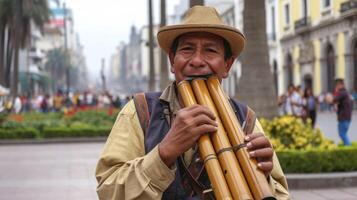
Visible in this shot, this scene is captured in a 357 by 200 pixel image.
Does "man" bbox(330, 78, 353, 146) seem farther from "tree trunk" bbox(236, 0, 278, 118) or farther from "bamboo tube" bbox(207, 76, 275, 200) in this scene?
"bamboo tube" bbox(207, 76, 275, 200)

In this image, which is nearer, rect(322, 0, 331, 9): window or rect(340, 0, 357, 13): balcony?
rect(340, 0, 357, 13): balcony

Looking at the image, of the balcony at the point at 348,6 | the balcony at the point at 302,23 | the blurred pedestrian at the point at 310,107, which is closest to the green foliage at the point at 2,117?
the blurred pedestrian at the point at 310,107

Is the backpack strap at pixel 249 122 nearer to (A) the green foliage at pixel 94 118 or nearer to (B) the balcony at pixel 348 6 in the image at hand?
(A) the green foliage at pixel 94 118

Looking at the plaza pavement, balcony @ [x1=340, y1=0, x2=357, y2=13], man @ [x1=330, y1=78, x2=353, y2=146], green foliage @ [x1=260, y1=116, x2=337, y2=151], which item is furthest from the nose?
balcony @ [x1=340, y1=0, x2=357, y2=13]

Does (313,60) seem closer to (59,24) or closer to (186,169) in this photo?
(186,169)

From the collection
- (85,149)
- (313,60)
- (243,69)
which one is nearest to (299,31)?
(313,60)

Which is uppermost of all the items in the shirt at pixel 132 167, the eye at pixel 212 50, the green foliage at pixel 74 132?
the eye at pixel 212 50

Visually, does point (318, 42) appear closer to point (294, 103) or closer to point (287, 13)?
point (287, 13)

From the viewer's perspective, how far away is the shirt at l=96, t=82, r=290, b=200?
2.19 meters

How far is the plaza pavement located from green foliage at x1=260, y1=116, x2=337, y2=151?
1.16 m

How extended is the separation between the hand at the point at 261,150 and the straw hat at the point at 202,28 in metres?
0.46

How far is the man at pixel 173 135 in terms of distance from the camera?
82.8 inches

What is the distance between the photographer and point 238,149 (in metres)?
2.03

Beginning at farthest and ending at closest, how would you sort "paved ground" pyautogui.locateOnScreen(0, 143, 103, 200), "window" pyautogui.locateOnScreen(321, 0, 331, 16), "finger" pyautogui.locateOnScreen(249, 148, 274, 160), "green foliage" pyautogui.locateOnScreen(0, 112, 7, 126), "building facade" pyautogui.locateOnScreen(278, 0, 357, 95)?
"window" pyautogui.locateOnScreen(321, 0, 331, 16), "building facade" pyautogui.locateOnScreen(278, 0, 357, 95), "green foliage" pyautogui.locateOnScreen(0, 112, 7, 126), "paved ground" pyautogui.locateOnScreen(0, 143, 103, 200), "finger" pyautogui.locateOnScreen(249, 148, 274, 160)
